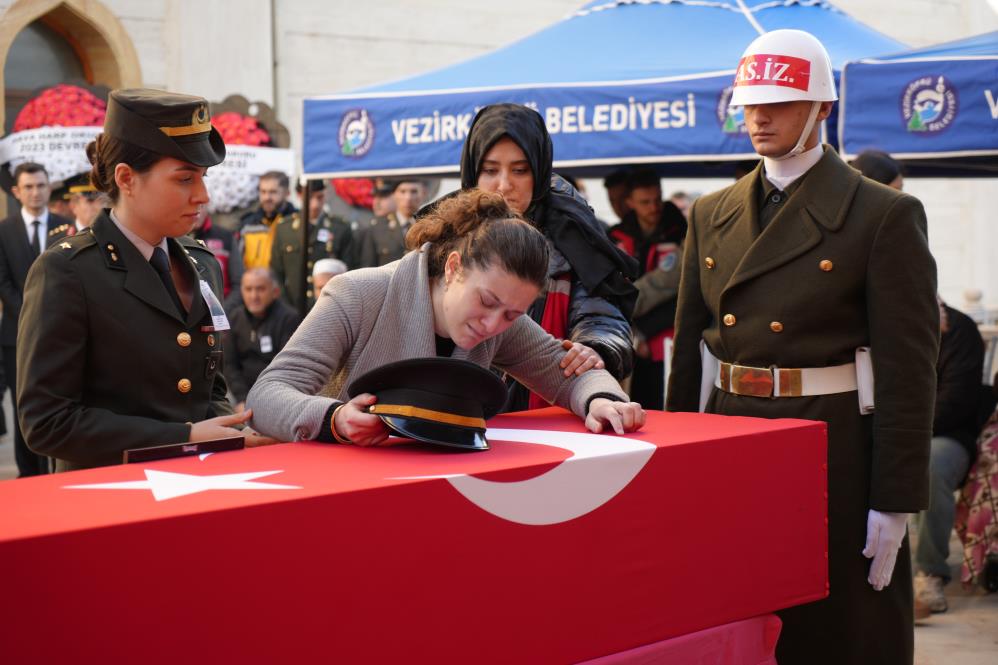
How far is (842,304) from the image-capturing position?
266cm

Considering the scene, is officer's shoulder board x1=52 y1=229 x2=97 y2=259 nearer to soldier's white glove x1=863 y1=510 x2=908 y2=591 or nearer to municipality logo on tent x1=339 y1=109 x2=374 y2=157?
soldier's white glove x1=863 y1=510 x2=908 y2=591

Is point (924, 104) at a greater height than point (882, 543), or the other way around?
point (924, 104)

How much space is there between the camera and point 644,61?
5.69 metres

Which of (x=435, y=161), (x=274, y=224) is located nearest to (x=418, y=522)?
(x=435, y=161)

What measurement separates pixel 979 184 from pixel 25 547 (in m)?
15.4

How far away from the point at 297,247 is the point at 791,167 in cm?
606

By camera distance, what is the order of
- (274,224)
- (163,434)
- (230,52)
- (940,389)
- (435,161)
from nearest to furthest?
1. (163,434)
2. (940,389)
3. (435,161)
4. (274,224)
5. (230,52)

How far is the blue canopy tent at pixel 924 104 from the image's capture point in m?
4.71

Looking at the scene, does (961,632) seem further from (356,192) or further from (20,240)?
(356,192)

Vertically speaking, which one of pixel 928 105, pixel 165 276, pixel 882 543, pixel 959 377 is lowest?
pixel 882 543

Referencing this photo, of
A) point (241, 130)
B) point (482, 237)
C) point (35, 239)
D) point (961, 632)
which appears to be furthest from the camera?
point (241, 130)

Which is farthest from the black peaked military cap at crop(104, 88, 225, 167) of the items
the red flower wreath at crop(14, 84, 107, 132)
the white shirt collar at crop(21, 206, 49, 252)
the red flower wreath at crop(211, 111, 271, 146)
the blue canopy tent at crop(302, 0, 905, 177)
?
the red flower wreath at crop(211, 111, 271, 146)

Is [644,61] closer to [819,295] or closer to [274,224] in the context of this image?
[819,295]

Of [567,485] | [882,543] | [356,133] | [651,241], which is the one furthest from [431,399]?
[651,241]
